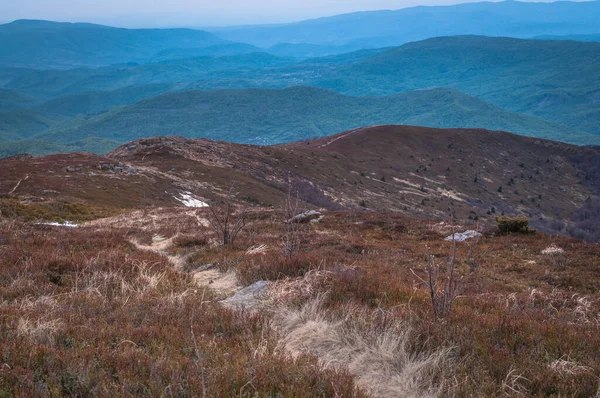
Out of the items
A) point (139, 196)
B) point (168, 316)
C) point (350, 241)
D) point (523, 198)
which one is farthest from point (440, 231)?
point (523, 198)

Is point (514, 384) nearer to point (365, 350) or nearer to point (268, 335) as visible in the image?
point (365, 350)

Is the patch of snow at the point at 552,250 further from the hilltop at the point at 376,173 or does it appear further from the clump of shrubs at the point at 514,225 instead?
the hilltop at the point at 376,173

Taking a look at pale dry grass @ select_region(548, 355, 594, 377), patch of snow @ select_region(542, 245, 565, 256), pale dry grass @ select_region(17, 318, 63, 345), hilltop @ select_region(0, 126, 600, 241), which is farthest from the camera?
hilltop @ select_region(0, 126, 600, 241)

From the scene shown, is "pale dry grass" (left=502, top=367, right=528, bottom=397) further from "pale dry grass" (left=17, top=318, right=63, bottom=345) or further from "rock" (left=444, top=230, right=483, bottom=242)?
"rock" (left=444, top=230, right=483, bottom=242)

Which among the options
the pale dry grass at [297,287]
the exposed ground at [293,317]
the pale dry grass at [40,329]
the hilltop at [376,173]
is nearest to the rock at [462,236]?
the exposed ground at [293,317]

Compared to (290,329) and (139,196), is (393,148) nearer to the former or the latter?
(139,196)

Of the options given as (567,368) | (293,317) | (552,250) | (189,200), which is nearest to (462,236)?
(552,250)

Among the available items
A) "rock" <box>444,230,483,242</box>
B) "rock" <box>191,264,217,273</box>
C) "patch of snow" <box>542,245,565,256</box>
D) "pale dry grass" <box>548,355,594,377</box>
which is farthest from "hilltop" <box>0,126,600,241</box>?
"pale dry grass" <box>548,355,594,377</box>
